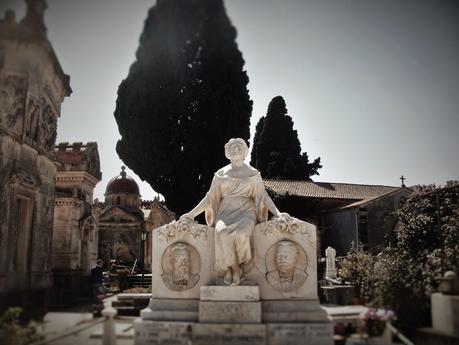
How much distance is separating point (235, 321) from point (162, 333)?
3.18 ft

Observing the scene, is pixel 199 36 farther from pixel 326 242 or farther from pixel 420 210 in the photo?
pixel 326 242

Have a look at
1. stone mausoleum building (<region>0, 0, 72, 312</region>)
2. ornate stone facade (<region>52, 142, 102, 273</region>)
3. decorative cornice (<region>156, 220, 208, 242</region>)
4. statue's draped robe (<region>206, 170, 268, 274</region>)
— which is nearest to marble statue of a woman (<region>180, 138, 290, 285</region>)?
statue's draped robe (<region>206, 170, 268, 274</region>)

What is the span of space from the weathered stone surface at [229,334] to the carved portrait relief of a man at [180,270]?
74cm

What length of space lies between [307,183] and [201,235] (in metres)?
29.1

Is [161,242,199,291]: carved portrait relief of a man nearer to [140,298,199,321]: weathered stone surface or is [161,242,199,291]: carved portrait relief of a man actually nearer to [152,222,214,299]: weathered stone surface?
[152,222,214,299]: weathered stone surface

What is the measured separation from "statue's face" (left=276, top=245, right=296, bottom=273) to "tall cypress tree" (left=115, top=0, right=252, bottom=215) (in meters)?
14.0

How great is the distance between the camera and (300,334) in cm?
561

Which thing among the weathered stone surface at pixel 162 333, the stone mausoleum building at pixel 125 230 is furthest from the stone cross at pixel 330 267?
the stone mausoleum building at pixel 125 230

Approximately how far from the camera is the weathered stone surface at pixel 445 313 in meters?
5.23

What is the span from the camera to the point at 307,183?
34.7m

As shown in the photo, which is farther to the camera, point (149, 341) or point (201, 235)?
point (201, 235)

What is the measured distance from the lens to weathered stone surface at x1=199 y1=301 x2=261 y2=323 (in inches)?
227

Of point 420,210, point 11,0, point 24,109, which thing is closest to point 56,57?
point 11,0

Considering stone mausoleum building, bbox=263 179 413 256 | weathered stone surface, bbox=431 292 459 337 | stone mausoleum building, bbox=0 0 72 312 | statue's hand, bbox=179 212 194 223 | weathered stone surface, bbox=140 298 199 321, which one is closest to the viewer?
weathered stone surface, bbox=431 292 459 337
